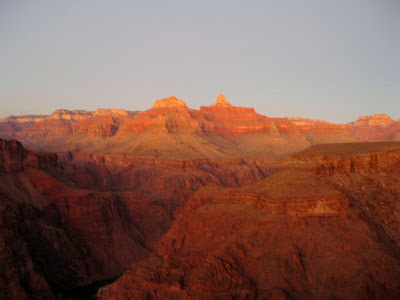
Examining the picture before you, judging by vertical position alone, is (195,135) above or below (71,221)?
above

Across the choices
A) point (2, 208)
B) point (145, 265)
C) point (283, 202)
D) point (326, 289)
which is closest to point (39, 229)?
point (2, 208)

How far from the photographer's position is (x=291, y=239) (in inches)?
1299

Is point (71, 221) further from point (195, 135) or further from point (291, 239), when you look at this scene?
point (195, 135)

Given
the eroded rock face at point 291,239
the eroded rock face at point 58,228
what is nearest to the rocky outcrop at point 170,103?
the eroded rock face at point 58,228

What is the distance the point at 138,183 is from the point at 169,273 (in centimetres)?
7431

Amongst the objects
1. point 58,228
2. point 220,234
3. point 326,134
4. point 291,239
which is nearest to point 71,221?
point 58,228

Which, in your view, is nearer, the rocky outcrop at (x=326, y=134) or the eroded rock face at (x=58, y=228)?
the eroded rock face at (x=58, y=228)

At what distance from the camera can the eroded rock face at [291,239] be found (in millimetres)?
29453

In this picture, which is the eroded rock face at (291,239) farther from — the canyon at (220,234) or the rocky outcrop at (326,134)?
the rocky outcrop at (326,134)

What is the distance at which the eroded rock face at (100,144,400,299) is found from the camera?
2945 centimetres

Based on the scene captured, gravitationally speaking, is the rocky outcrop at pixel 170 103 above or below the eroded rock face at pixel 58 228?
above

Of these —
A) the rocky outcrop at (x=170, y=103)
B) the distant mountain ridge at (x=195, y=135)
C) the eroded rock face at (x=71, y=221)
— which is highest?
the rocky outcrop at (x=170, y=103)

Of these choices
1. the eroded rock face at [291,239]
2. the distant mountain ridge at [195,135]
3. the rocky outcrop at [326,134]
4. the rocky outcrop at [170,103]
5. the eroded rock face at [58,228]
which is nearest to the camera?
the eroded rock face at [291,239]

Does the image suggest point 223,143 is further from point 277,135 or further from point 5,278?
point 5,278
